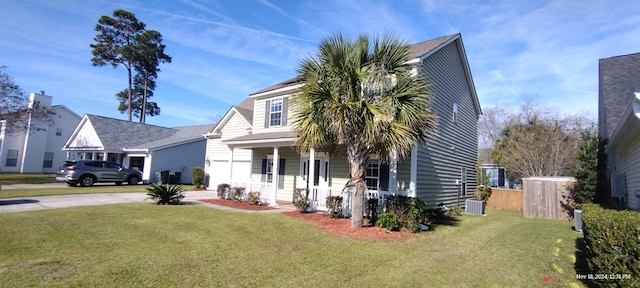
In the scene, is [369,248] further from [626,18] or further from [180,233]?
[626,18]

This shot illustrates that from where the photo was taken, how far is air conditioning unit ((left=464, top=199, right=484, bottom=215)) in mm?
14766

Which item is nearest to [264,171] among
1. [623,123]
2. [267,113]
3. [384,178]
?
[267,113]

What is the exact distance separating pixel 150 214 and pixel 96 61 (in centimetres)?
3441

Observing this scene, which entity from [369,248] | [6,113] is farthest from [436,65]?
[6,113]

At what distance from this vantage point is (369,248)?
7207 millimetres

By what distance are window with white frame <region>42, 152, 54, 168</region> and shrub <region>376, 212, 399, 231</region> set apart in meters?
41.3

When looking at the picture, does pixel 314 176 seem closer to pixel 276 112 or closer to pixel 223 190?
pixel 276 112

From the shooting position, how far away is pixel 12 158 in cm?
3400

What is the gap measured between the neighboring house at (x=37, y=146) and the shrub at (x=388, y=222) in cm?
3721

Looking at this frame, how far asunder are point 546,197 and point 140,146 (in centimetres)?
2835

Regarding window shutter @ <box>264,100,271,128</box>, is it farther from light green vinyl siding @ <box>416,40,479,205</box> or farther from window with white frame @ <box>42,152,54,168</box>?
window with white frame @ <box>42,152,54,168</box>

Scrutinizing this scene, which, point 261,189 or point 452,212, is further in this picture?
point 261,189

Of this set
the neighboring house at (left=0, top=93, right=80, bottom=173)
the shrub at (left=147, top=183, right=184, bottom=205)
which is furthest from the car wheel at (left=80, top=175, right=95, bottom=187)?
the neighboring house at (left=0, top=93, right=80, bottom=173)

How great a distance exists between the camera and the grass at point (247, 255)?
4.90 metres
